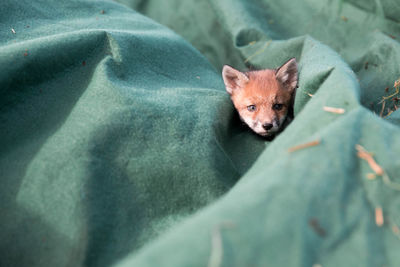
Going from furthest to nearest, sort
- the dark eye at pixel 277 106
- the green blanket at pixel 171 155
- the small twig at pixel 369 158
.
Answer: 1. the dark eye at pixel 277 106
2. the small twig at pixel 369 158
3. the green blanket at pixel 171 155

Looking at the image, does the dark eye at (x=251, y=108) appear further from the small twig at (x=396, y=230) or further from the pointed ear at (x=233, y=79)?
the small twig at (x=396, y=230)

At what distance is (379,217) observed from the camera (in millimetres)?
→ 1092

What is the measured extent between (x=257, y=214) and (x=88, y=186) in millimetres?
799

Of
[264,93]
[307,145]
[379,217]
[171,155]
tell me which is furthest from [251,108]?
[379,217]

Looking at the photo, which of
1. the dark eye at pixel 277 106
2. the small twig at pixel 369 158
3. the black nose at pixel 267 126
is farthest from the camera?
the dark eye at pixel 277 106

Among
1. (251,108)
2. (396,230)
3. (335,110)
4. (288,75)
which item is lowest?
(251,108)

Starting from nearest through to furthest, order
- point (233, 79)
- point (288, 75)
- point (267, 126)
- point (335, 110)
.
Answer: point (335, 110) → point (267, 126) → point (288, 75) → point (233, 79)

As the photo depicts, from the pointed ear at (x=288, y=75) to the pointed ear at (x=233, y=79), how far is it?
274 millimetres

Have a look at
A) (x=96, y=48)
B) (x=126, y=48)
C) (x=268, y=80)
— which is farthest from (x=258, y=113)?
(x=96, y=48)

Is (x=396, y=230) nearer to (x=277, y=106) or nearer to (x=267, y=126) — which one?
(x=267, y=126)

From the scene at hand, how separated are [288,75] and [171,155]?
1.42m

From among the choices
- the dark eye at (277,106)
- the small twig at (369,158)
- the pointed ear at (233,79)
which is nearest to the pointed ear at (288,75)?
the dark eye at (277,106)

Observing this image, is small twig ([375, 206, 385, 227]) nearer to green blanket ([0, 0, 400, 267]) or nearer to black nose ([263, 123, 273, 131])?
green blanket ([0, 0, 400, 267])

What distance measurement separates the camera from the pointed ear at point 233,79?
282 cm
